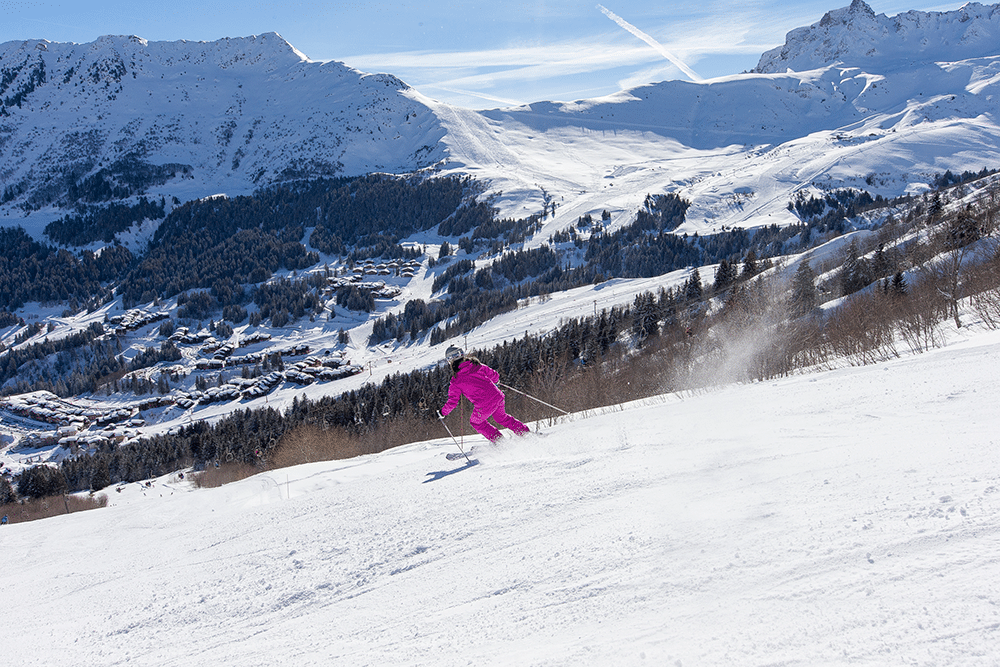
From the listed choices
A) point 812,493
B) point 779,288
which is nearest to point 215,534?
point 812,493

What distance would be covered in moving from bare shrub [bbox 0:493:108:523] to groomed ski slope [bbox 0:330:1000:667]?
121 ft

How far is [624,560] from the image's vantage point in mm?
3408

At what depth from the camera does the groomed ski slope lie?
2.49m

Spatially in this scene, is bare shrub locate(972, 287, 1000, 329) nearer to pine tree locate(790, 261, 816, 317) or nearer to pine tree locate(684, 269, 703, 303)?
pine tree locate(790, 261, 816, 317)

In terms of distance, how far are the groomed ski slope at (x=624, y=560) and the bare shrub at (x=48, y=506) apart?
3673 centimetres

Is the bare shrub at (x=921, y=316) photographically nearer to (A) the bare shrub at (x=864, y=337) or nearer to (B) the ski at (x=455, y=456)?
(A) the bare shrub at (x=864, y=337)

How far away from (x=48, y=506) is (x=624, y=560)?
52.0m

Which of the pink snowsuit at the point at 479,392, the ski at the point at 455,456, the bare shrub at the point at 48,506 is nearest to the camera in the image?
the ski at the point at 455,456

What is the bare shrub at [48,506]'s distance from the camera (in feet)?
118

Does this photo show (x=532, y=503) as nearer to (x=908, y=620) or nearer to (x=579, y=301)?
(x=908, y=620)

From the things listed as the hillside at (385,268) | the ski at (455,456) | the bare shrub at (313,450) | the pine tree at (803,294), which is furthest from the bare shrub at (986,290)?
the bare shrub at (313,450)

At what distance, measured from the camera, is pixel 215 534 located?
21.8ft

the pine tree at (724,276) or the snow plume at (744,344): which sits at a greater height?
the pine tree at (724,276)

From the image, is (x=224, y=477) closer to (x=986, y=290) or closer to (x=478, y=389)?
(x=478, y=389)
